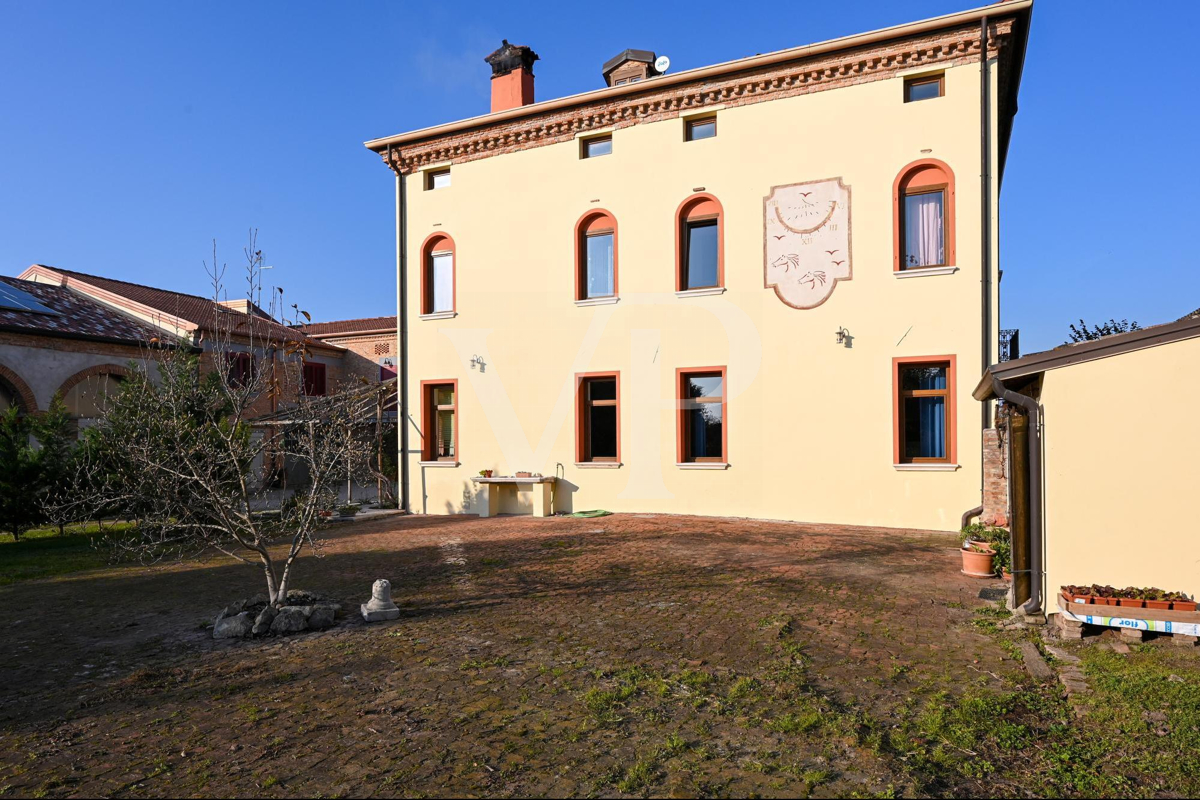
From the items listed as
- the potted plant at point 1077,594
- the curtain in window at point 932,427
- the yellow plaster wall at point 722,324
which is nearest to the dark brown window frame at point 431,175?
the yellow plaster wall at point 722,324

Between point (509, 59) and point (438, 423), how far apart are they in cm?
821

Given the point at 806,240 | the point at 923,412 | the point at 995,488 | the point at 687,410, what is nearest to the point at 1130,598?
the point at 995,488

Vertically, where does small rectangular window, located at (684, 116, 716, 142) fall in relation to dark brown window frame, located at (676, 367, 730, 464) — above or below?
above

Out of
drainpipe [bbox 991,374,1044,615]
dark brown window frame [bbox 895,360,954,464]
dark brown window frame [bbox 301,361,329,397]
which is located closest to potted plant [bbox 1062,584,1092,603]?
drainpipe [bbox 991,374,1044,615]

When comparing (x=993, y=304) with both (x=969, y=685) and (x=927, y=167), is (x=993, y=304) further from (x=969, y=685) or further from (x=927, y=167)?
(x=969, y=685)

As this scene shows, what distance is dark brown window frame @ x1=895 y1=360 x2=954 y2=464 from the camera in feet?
39.9

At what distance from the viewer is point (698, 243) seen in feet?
47.4

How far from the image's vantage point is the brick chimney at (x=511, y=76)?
1648 cm

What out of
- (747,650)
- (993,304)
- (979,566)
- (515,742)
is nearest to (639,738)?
(515,742)

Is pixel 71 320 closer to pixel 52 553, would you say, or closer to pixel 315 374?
pixel 315 374

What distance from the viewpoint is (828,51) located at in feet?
42.1

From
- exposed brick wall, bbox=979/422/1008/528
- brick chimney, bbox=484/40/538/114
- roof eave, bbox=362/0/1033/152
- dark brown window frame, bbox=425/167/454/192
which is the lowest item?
exposed brick wall, bbox=979/422/1008/528

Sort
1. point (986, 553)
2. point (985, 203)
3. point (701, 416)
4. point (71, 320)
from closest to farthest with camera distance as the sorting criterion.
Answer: point (986, 553) → point (985, 203) → point (701, 416) → point (71, 320)

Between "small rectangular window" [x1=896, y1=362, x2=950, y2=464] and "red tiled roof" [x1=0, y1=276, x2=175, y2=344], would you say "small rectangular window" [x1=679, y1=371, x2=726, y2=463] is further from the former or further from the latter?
"red tiled roof" [x1=0, y1=276, x2=175, y2=344]
